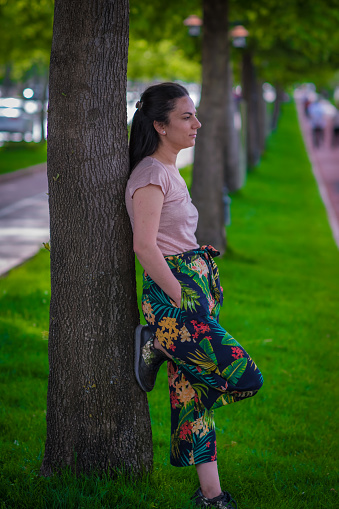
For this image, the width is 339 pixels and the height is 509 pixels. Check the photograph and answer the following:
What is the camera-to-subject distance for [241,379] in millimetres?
3105

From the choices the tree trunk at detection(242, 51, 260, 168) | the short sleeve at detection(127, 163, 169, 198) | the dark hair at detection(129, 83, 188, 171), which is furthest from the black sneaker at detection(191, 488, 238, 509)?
the tree trunk at detection(242, 51, 260, 168)

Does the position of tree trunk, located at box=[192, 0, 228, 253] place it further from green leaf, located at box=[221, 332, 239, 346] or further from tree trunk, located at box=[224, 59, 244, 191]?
green leaf, located at box=[221, 332, 239, 346]

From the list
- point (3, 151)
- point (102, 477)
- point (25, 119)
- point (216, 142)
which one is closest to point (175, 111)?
point (102, 477)

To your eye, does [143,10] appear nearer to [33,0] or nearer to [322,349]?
[33,0]

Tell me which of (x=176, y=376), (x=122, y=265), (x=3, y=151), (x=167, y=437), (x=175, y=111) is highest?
(x=3, y=151)

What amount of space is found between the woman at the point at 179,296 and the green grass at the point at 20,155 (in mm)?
16688

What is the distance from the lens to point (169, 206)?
121 inches

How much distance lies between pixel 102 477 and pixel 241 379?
907 millimetres

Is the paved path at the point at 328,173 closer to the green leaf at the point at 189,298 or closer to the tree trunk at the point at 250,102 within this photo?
the tree trunk at the point at 250,102

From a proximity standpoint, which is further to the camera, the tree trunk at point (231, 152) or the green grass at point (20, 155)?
the green grass at point (20, 155)

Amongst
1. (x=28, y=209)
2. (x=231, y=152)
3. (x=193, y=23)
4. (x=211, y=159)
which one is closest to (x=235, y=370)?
(x=211, y=159)

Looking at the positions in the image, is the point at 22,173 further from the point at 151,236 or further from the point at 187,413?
the point at 151,236

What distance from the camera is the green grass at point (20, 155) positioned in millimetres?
21328

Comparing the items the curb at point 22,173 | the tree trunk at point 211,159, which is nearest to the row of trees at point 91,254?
the tree trunk at point 211,159
